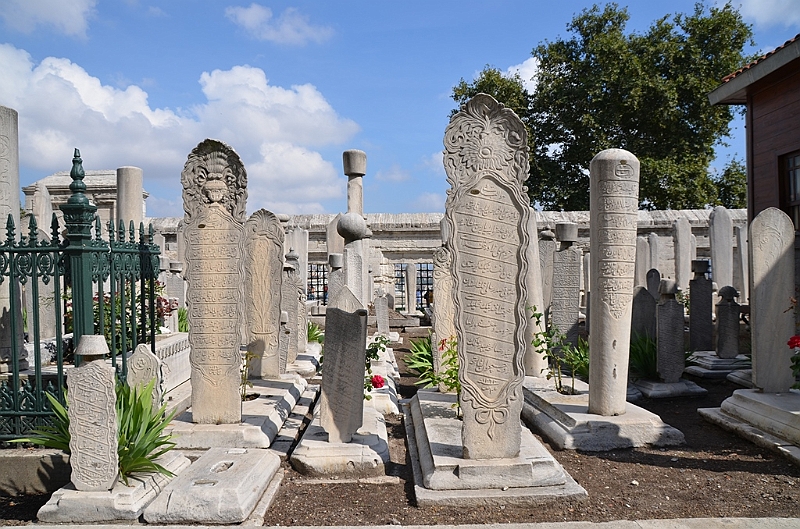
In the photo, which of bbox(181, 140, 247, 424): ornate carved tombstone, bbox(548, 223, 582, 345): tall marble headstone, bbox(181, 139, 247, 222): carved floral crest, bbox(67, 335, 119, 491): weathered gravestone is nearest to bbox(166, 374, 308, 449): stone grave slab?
bbox(181, 140, 247, 424): ornate carved tombstone

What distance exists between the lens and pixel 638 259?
1380 centimetres

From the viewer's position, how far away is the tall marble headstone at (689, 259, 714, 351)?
973 centimetres

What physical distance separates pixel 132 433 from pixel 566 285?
20.5ft

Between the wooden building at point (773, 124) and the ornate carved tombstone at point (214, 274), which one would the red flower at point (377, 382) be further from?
the wooden building at point (773, 124)

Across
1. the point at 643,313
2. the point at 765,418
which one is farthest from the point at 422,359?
the point at 765,418

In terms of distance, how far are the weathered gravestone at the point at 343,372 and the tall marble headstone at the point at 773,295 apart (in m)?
3.97

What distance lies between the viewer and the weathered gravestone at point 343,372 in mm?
5020

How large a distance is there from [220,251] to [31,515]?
2408 millimetres

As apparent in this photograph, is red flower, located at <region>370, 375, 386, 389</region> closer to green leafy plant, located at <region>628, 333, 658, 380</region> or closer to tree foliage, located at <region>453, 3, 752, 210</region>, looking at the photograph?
green leafy plant, located at <region>628, 333, 658, 380</region>

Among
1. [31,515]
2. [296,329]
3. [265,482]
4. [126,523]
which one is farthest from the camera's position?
[296,329]

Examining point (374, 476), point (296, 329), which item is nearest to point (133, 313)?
point (374, 476)

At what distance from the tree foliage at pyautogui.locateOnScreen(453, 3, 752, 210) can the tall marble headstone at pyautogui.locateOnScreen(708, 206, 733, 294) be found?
737cm

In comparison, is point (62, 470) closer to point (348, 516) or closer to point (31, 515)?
point (31, 515)

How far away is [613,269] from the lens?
553 centimetres
